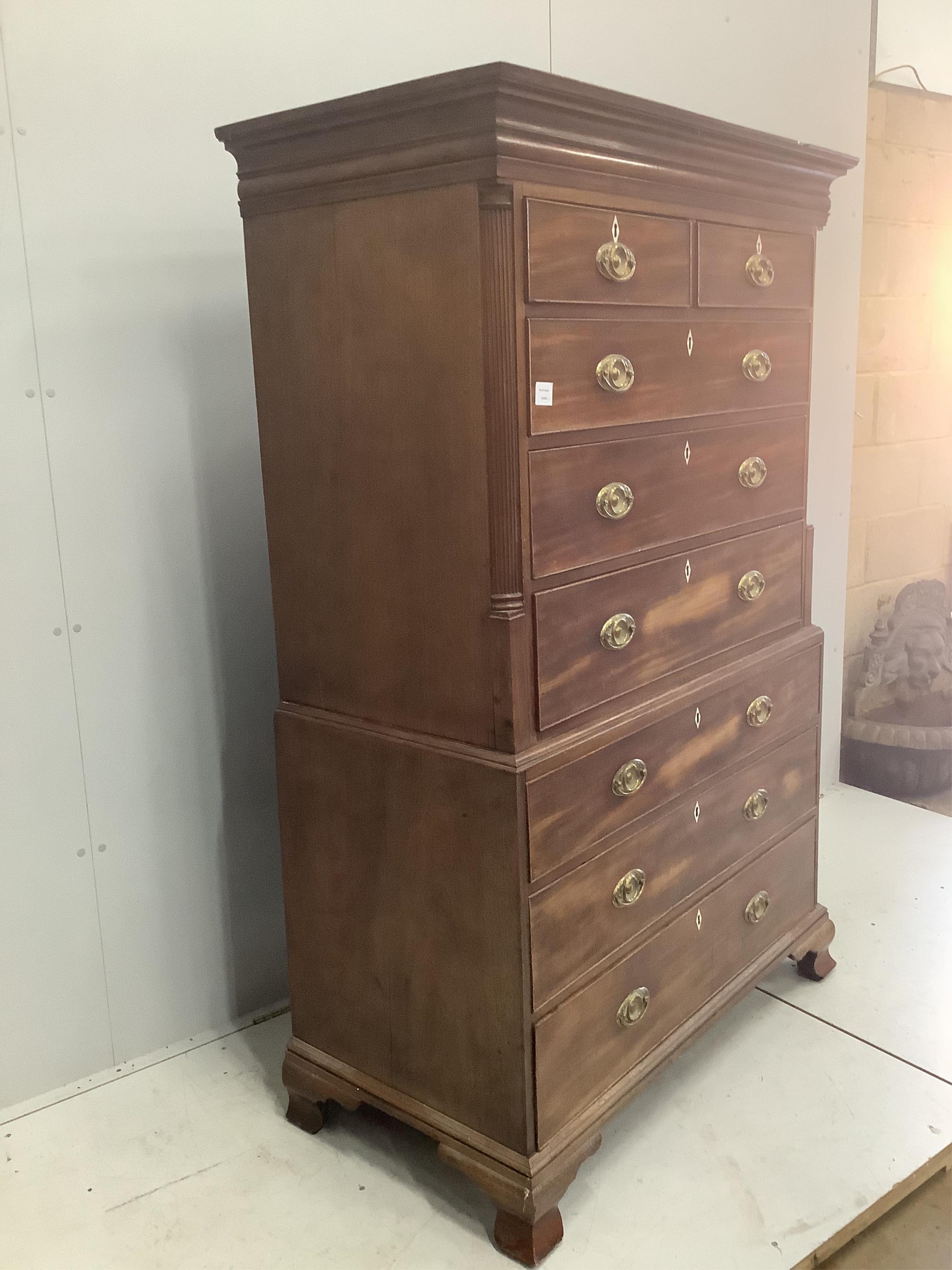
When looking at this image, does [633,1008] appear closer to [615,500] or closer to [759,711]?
[759,711]

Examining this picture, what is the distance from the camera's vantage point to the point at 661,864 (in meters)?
1.73

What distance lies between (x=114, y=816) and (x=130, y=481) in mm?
586

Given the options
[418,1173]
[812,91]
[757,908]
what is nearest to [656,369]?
[757,908]

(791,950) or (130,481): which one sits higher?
(130,481)

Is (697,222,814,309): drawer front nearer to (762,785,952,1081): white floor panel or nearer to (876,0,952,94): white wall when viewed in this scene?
(762,785,952,1081): white floor panel

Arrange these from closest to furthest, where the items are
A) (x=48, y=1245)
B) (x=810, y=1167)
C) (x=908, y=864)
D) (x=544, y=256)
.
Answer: (x=544, y=256) < (x=48, y=1245) < (x=810, y=1167) < (x=908, y=864)

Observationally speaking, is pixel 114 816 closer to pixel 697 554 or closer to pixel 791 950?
pixel 697 554

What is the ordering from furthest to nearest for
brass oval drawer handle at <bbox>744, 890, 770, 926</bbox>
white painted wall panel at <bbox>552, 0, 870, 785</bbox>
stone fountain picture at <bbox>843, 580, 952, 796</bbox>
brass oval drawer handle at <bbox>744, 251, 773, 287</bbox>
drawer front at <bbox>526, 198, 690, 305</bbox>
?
1. stone fountain picture at <bbox>843, 580, 952, 796</bbox>
2. white painted wall panel at <bbox>552, 0, 870, 785</bbox>
3. brass oval drawer handle at <bbox>744, 890, 770, 926</bbox>
4. brass oval drawer handle at <bbox>744, 251, 773, 287</bbox>
5. drawer front at <bbox>526, 198, 690, 305</bbox>

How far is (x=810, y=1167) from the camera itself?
170cm

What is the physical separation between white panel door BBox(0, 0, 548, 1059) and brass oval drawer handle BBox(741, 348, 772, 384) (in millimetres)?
860

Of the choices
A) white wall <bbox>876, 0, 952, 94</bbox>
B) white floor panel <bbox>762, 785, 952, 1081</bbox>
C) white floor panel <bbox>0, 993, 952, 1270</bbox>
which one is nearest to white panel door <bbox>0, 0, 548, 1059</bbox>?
white floor panel <bbox>0, 993, 952, 1270</bbox>

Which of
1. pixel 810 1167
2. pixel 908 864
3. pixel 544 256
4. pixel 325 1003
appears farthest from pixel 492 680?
pixel 908 864

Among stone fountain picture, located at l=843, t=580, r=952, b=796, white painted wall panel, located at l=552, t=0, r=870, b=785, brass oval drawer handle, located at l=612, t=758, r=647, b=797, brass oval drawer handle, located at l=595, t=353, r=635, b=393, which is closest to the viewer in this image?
brass oval drawer handle, located at l=595, t=353, r=635, b=393

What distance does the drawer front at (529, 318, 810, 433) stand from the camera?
140 cm
